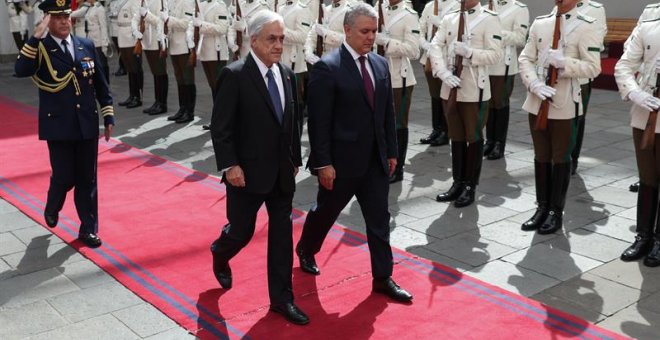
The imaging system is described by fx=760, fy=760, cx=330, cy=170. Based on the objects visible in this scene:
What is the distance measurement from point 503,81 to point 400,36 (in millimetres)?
1831

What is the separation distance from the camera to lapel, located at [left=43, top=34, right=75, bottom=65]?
5.61m

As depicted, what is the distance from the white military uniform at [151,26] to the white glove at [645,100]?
24.4 ft

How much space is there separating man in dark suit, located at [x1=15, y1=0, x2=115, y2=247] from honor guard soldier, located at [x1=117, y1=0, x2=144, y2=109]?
6111 mm

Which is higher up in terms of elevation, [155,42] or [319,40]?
[319,40]

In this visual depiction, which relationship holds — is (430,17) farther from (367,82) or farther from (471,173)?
(367,82)

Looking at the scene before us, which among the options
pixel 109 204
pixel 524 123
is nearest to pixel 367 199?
pixel 109 204

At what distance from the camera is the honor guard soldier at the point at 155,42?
1111 cm

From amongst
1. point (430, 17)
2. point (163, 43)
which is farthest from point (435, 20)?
point (163, 43)

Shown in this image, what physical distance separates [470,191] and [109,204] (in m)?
3.38

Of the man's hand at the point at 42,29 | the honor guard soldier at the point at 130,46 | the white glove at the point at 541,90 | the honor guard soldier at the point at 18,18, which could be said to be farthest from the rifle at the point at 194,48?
the honor guard soldier at the point at 18,18

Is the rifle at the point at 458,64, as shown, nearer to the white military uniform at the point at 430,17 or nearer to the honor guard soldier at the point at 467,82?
the honor guard soldier at the point at 467,82

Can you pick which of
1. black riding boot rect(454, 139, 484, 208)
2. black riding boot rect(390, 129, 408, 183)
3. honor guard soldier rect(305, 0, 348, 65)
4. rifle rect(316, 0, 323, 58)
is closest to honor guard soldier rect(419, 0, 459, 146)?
rifle rect(316, 0, 323, 58)

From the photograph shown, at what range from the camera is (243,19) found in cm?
992

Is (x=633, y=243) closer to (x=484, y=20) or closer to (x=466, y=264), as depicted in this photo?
(x=466, y=264)
